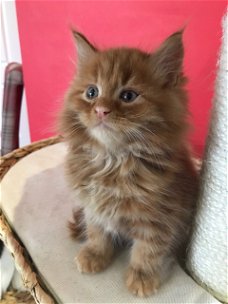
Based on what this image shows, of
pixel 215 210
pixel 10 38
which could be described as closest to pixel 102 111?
pixel 215 210

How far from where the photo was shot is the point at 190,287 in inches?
39.3

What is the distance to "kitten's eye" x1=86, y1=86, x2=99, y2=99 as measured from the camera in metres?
0.91

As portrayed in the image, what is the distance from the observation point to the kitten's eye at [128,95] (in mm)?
862

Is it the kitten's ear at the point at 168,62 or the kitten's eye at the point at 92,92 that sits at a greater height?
the kitten's ear at the point at 168,62

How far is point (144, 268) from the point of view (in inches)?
39.4

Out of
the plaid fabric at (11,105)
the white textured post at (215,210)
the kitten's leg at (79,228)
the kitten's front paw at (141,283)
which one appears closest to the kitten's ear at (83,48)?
the white textured post at (215,210)

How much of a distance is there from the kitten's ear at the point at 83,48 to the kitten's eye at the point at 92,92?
0.38 ft

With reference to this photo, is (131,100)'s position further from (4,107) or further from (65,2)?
(4,107)

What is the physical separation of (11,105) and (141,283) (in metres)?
1.28

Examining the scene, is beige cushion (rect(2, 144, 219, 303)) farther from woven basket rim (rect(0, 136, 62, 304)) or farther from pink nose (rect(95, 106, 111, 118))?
pink nose (rect(95, 106, 111, 118))

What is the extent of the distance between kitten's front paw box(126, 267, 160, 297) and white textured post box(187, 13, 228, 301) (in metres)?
0.14

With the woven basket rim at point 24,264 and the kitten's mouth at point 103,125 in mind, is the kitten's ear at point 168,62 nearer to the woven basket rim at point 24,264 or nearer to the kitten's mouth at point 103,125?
the kitten's mouth at point 103,125

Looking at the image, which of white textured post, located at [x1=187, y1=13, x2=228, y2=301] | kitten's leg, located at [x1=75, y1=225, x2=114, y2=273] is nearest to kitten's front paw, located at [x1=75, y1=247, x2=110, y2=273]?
kitten's leg, located at [x1=75, y1=225, x2=114, y2=273]

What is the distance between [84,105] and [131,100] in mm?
126
